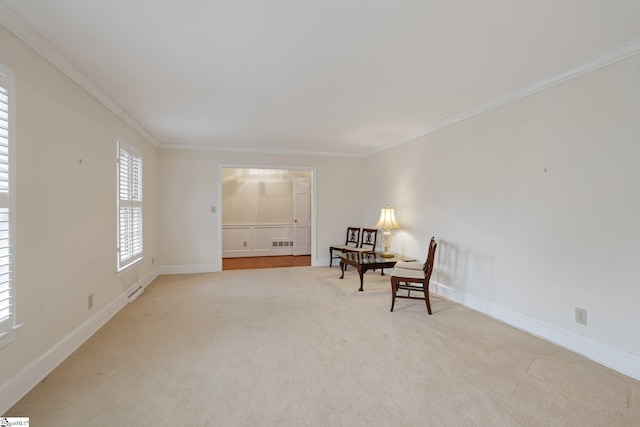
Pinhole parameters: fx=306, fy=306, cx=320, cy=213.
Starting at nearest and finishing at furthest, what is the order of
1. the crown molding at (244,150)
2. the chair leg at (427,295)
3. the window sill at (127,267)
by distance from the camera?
the chair leg at (427,295) < the window sill at (127,267) < the crown molding at (244,150)

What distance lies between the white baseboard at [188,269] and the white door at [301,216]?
2682 millimetres

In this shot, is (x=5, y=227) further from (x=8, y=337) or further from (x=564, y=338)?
(x=564, y=338)

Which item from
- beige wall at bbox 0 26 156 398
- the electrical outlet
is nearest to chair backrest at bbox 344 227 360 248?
the electrical outlet

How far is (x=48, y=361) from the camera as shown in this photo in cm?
228

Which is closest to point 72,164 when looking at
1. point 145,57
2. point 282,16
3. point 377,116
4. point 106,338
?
point 145,57

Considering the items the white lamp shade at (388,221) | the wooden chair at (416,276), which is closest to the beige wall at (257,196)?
the white lamp shade at (388,221)

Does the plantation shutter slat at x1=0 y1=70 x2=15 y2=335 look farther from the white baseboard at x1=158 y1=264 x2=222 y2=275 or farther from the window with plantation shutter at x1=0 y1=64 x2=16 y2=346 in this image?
the white baseboard at x1=158 y1=264 x2=222 y2=275

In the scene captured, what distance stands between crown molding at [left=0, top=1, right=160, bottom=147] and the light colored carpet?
2.35 metres

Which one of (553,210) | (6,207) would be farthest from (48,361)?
(553,210)

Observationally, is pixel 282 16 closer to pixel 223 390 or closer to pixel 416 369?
pixel 223 390

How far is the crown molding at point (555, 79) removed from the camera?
2.30 meters

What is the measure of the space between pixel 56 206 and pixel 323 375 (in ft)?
8.10

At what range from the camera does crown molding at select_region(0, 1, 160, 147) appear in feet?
6.21

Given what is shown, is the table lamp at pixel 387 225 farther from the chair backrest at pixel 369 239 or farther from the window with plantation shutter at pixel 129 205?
the window with plantation shutter at pixel 129 205
